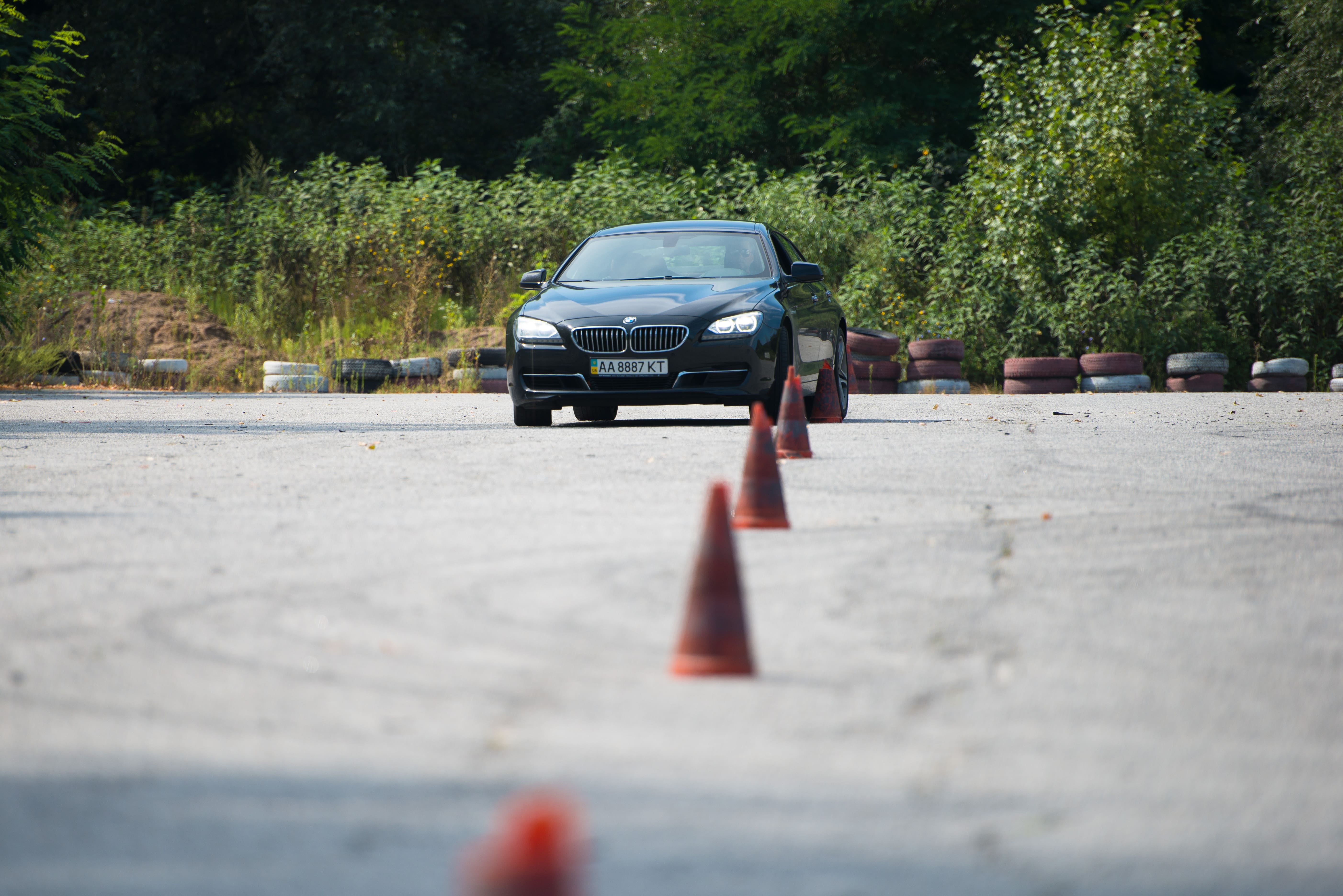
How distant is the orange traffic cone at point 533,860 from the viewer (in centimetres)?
155

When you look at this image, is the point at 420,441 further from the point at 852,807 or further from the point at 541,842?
the point at 541,842

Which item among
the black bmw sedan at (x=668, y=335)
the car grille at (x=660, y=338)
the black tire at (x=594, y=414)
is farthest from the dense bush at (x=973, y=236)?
the car grille at (x=660, y=338)

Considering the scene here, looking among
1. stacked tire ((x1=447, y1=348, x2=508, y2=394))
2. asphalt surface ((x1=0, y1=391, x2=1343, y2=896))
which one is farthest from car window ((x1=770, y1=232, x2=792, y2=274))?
stacked tire ((x1=447, y1=348, x2=508, y2=394))

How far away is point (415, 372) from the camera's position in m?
21.3

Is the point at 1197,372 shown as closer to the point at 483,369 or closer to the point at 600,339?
the point at 483,369

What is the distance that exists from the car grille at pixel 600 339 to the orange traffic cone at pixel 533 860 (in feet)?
33.4

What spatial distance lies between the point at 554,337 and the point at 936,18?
2653 cm

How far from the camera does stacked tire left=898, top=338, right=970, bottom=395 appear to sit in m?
20.0

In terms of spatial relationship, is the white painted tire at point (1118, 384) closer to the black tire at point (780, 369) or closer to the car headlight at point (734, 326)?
the black tire at point (780, 369)

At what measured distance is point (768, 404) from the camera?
1218 centimetres

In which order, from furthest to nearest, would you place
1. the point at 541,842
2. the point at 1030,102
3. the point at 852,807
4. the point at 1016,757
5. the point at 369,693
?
the point at 1030,102, the point at 369,693, the point at 1016,757, the point at 852,807, the point at 541,842

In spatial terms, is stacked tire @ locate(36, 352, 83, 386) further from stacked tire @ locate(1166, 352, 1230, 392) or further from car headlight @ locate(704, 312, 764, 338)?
stacked tire @ locate(1166, 352, 1230, 392)

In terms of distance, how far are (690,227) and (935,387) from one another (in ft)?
23.9

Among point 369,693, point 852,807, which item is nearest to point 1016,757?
point 852,807
